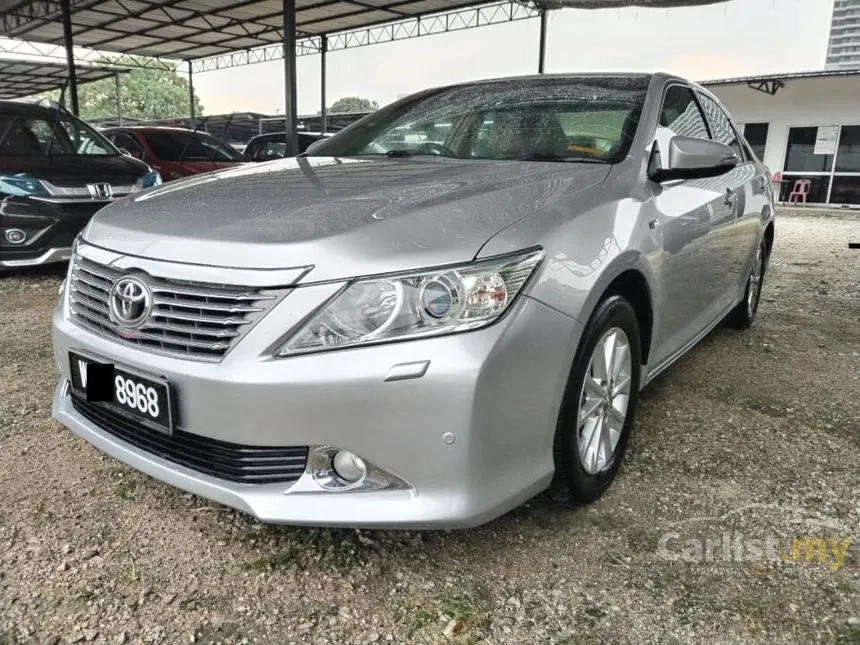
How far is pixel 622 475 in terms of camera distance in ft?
7.93

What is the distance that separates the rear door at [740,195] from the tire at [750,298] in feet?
0.66

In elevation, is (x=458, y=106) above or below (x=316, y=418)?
above

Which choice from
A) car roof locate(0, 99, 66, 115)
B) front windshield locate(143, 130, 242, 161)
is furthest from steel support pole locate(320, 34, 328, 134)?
car roof locate(0, 99, 66, 115)

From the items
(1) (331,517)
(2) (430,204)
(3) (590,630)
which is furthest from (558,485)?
(2) (430,204)

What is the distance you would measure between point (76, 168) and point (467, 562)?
5.20 m

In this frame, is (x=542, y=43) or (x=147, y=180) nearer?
(x=147, y=180)

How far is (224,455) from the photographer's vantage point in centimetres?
170

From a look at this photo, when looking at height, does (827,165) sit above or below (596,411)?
below

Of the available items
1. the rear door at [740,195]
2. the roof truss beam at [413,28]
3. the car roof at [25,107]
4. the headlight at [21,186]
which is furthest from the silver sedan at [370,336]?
the roof truss beam at [413,28]

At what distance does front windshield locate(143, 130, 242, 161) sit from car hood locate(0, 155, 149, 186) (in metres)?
1.99

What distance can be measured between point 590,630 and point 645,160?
1.55m

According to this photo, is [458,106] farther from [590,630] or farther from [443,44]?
[443,44]

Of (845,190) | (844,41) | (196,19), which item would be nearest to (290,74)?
(196,19)

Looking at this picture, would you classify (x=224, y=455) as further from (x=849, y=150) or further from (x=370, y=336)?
(x=849, y=150)
